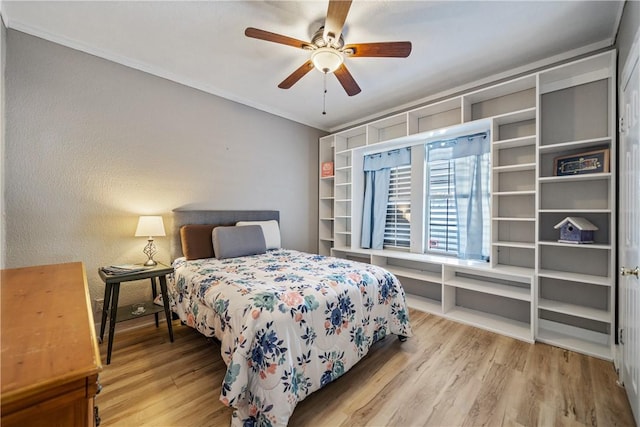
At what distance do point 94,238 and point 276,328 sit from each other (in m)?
2.11

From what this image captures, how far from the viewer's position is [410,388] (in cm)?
179

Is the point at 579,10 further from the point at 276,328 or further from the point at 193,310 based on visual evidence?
the point at 193,310

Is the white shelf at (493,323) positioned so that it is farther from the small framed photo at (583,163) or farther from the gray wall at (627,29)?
the gray wall at (627,29)

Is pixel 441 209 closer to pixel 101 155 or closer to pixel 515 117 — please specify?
pixel 515 117

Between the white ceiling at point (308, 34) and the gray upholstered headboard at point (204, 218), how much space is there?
146cm

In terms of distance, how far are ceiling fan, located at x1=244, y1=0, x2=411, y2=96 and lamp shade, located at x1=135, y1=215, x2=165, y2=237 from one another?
5.91 ft

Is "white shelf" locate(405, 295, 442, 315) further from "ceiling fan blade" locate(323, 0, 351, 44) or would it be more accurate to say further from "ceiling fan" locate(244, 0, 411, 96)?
"ceiling fan blade" locate(323, 0, 351, 44)

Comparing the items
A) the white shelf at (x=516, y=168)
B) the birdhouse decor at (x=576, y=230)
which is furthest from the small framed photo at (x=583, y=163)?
the birdhouse decor at (x=576, y=230)

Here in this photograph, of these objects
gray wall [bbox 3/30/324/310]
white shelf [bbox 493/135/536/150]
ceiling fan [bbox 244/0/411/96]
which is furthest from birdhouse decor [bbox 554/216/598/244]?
gray wall [bbox 3/30/324/310]

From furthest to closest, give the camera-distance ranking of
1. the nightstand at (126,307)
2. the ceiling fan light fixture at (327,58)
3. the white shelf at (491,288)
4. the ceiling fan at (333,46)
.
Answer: the white shelf at (491,288), the nightstand at (126,307), the ceiling fan light fixture at (327,58), the ceiling fan at (333,46)

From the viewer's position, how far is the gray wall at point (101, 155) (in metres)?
2.14

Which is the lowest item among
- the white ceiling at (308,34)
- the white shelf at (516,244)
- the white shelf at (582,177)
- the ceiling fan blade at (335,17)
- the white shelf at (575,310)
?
the white shelf at (575,310)

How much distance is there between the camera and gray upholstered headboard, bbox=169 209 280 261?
2.85 m

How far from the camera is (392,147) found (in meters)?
3.71
